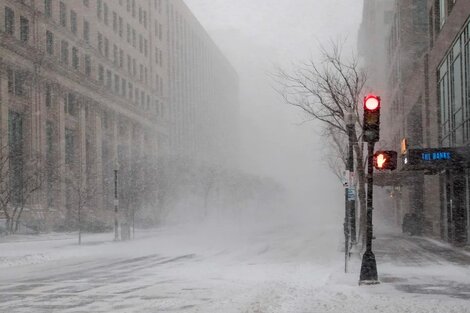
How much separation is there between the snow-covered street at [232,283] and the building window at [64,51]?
3848 centimetres

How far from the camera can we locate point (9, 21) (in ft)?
170

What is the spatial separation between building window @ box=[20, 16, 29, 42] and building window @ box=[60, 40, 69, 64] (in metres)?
6.67

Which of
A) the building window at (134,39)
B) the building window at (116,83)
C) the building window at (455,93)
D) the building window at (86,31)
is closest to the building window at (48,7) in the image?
the building window at (86,31)

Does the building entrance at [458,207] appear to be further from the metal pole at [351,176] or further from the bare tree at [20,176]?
the bare tree at [20,176]

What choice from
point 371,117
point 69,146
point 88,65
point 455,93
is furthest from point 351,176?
point 88,65

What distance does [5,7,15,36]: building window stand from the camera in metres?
51.5

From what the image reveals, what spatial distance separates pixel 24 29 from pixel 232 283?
45.0 meters

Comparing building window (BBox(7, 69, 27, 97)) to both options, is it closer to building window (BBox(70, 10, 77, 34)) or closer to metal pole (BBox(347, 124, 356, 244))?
building window (BBox(70, 10, 77, 34))

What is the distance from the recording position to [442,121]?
33.0 metres

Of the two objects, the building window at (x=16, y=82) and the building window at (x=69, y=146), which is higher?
the building window at (x=16, y=82)

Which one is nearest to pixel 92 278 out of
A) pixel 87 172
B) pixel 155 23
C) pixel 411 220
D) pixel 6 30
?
pixel 411 220

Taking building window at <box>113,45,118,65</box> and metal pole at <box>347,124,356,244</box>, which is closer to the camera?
metal pole at <box>347,124,356,244</box>

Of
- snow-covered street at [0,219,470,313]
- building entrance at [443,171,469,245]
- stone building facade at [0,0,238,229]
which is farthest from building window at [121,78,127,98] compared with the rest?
building entrance at [443,171,469,245]

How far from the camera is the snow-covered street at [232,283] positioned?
11773mm
